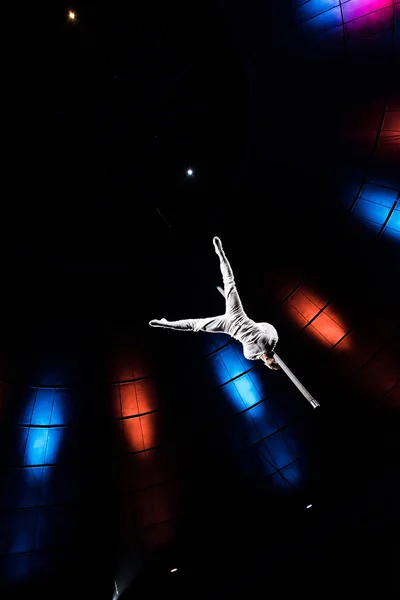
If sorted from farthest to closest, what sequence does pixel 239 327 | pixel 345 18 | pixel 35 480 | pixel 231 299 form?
pixel 35 480
pixel 345 18
pixel 231 299
pixel 239 327

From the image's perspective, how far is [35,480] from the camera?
988cm

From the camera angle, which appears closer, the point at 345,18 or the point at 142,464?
the point at 345,18

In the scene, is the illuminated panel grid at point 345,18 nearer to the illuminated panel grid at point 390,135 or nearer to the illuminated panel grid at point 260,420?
the illuminated panel grid at point 390,135

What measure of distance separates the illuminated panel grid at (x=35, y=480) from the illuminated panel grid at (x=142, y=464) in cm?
135

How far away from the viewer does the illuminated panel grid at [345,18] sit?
748cm

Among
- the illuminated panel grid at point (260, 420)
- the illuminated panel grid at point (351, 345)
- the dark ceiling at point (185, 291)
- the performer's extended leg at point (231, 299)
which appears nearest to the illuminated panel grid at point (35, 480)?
the dark ceiling at point (185, 291)

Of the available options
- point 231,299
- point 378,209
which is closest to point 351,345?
point 378,209

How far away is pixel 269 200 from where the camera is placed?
1066cm

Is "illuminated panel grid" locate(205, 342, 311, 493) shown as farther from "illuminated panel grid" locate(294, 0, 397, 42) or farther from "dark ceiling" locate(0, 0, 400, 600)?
"illuminated panel grid" locate(294, 0, 397, 42)

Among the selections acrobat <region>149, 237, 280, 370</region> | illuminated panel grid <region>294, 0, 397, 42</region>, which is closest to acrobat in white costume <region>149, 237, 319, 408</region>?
acrobat <region>149, 237, 280, 370</region>

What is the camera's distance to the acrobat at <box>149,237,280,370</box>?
6578mm

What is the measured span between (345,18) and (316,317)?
23.1 feet

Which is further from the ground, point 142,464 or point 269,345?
point 142,464

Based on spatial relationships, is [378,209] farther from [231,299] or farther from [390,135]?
[231,299]
